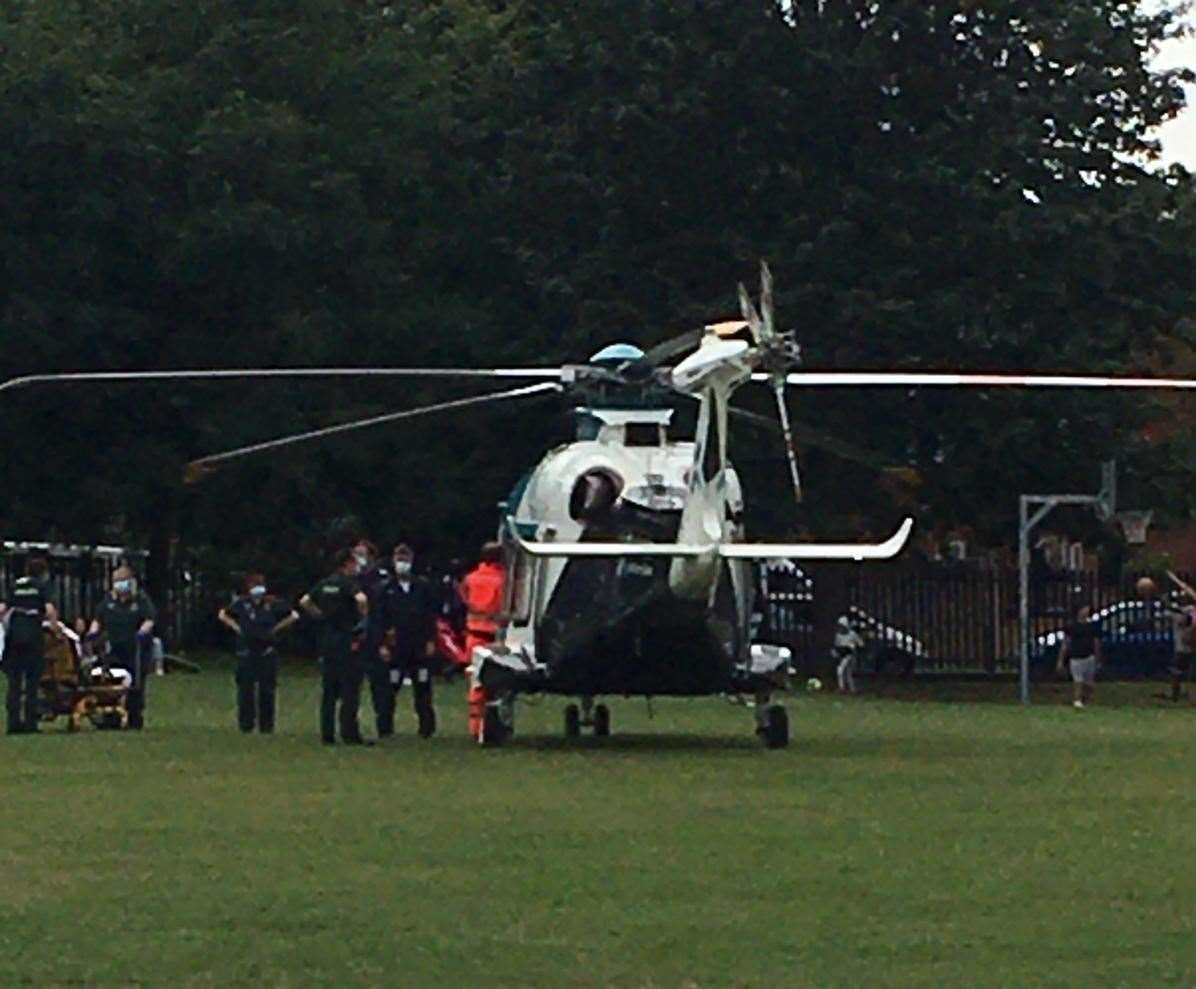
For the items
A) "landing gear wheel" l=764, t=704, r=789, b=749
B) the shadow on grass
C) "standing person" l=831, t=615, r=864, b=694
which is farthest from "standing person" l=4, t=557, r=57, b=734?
"standing person" l=831, t=615, r=864, b=694

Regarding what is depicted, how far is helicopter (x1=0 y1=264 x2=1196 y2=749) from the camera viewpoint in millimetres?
27672

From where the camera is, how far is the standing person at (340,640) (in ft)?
97.4

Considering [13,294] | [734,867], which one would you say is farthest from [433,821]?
[13,294]

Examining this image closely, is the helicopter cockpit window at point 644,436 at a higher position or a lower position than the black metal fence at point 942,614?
higher

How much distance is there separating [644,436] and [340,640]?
3.14m

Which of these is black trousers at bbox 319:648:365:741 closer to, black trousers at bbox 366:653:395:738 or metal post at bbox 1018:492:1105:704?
black trousers at bbox 366:653:395:738

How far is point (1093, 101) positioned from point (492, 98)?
33.5 feet

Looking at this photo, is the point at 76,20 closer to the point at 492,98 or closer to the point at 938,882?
the point at 492,98

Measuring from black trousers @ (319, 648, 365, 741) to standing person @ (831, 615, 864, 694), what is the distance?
20727mm

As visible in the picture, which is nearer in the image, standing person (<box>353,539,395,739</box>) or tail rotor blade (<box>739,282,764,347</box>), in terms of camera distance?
tail rotor blade (<box>739,282,764,347</box>)

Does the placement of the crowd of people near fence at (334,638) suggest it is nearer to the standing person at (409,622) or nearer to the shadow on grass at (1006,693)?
the standing person at (409,622)

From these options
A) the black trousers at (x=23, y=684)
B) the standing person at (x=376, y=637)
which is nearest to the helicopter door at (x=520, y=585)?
the standing person at (x=376, y=637)

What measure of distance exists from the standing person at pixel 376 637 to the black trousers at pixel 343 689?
172 mm

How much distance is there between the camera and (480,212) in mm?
56844
